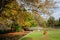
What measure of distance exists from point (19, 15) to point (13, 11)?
65 cm

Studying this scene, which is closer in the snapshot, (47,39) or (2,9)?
(2,9)

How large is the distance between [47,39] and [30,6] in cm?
724

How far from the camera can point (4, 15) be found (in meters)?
14.8

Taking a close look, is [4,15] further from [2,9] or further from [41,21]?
[41,21]

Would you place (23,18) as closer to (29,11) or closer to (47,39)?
(29,11)

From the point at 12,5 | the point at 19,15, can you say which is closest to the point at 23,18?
the point at 19,15

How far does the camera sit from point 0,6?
14.2m

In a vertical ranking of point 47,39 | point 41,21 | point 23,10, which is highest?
point 23,10

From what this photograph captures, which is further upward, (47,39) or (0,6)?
(0,6)

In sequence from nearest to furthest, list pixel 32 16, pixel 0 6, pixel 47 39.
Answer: pixel 0 6 → pixel 32 16 → pixel 47 39

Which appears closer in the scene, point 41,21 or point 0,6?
point 0,6

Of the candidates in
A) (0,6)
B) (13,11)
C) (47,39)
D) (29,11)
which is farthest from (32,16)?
(47,39)

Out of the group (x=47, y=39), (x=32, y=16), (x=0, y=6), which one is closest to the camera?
(x=0, y=6)

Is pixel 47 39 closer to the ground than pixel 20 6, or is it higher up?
closer to the ground
